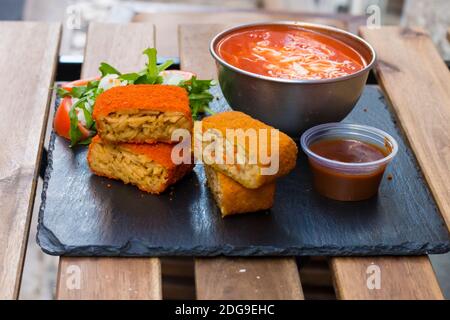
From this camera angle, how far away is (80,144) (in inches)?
82.8

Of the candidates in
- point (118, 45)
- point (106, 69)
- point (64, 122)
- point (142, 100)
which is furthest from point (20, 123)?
point (118, 45)

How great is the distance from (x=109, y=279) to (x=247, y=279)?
31 cm

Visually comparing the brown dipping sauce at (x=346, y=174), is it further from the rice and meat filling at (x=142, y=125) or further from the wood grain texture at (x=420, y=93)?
the rice and meat filling at (x=142, y=125)

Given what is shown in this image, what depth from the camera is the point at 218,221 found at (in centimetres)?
177

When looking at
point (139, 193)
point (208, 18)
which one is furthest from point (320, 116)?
point (208, 18)

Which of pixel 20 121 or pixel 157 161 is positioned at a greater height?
pixel 157 161

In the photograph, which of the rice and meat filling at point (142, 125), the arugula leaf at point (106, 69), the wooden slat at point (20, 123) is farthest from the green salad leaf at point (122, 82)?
the rice and meat filling at point (142, 125)

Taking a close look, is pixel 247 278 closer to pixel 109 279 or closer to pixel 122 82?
pixel 109 279

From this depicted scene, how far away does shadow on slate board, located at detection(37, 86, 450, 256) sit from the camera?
1677mm

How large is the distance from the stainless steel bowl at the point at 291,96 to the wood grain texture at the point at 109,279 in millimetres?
616

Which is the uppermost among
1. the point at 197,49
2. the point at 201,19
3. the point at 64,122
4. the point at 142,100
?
the point at 142,100
